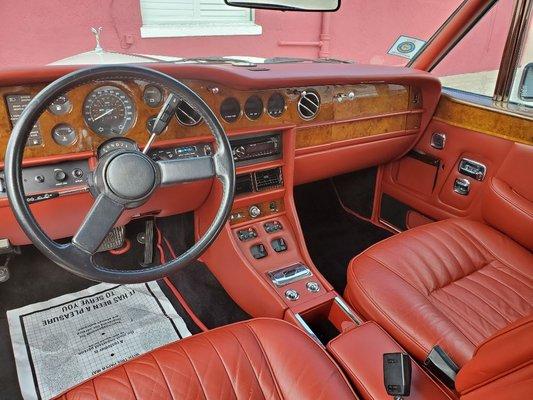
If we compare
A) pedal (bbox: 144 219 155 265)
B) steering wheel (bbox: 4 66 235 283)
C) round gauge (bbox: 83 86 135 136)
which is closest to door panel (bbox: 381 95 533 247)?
steering wheel (bbox: 4 66 235 283)

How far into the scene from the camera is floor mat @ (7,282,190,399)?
4.91ft

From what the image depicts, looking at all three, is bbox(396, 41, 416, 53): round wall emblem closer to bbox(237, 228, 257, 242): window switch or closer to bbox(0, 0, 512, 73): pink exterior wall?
bbox(0, 0, 512, 73): pink exterior wall

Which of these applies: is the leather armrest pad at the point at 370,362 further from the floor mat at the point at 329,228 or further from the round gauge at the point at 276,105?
the floor mat at the point at 329,228

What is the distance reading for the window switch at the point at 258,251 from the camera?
1730 millimetres

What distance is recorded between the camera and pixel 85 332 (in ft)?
5.43

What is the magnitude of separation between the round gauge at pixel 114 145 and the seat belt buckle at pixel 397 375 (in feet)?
3.07

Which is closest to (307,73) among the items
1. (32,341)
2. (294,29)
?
(32,341)

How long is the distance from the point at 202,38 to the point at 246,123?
114 inches

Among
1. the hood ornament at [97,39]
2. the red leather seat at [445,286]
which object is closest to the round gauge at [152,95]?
the red leather seat at [445,286]

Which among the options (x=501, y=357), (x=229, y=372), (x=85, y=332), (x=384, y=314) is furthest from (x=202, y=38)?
(x=501, y=357)

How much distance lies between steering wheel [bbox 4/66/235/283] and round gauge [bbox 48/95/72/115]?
0.88 ft

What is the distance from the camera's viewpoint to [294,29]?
4.59 m

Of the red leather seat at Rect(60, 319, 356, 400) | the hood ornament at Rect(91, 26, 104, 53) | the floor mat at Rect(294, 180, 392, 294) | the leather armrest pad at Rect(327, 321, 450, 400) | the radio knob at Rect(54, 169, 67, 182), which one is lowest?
the floor mat at Rect(294, 180, 392, 294)

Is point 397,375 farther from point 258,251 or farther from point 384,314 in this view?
point 258,251
